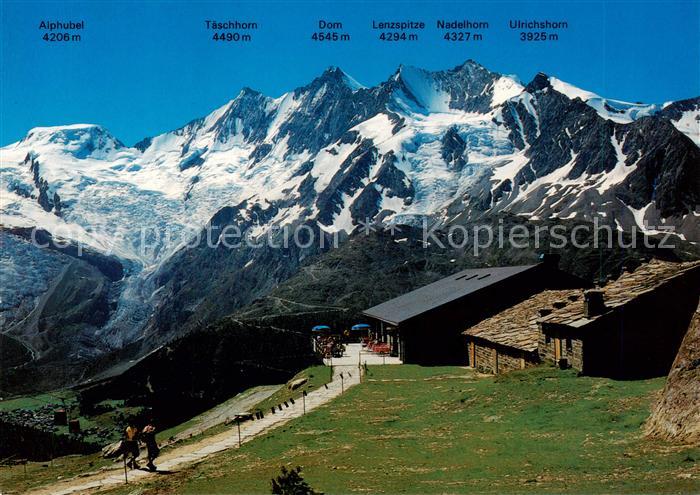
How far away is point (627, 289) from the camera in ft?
98.3

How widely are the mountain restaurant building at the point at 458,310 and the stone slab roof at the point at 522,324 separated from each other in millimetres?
4010

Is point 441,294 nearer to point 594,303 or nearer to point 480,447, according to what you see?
point 594,303

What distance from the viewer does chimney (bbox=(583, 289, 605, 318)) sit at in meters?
27.9

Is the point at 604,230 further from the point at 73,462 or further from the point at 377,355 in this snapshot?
the point at 73,462

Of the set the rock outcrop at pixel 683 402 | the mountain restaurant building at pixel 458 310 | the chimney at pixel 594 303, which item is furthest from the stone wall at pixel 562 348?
the mountain restaurant building at pixel 458 310

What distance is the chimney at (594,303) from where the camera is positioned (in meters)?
27.9

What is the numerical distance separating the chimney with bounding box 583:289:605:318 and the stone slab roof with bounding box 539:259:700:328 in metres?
0.18

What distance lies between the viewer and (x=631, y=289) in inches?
1168

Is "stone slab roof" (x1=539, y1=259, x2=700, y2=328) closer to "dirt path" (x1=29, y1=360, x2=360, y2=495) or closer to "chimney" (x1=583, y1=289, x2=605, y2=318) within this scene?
"chimney" (x1=583, y1=289, x2=605, y2=318)

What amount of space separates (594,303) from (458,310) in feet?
59.0

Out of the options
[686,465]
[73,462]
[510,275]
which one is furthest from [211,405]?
[686,465]

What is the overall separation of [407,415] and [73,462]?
49.1 feet

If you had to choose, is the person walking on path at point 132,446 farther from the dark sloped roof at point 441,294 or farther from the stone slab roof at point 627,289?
the dark sloped roof at point 441,294

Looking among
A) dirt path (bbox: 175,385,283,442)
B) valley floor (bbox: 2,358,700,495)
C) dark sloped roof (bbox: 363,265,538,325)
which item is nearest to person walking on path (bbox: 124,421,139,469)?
valley floor (bbox: 2,358,700,495)
